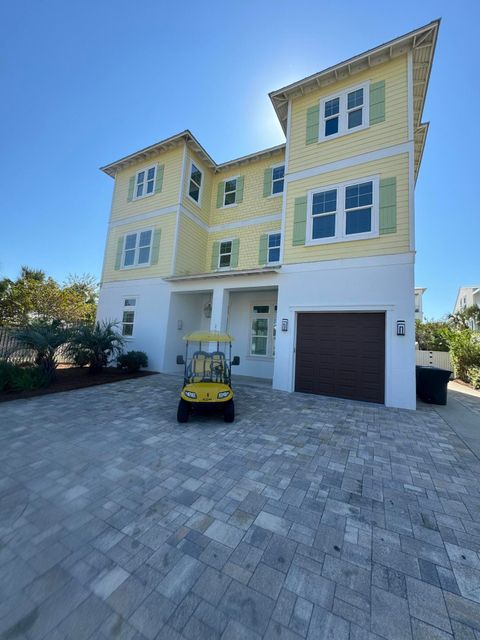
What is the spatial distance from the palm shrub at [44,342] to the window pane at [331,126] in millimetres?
11241

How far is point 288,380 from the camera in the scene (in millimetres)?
8227

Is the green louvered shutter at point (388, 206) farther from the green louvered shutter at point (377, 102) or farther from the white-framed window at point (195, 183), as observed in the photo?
the white-framed window at point (195, 183)

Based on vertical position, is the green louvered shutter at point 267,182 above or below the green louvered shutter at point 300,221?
above

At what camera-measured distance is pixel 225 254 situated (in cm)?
1256

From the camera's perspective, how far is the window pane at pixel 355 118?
8336 millimetres

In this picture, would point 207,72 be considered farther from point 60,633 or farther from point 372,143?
point 60,633

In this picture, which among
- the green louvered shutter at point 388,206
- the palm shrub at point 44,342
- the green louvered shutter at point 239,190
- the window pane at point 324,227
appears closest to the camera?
the green louvered shutter at point 388,206

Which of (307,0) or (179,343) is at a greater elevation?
(307,0)

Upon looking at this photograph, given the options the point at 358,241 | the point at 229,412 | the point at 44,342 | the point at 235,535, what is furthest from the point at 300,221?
the point at 44,342

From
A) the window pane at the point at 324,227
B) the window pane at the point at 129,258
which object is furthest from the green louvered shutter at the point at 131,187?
the window pane at the point at 324,227

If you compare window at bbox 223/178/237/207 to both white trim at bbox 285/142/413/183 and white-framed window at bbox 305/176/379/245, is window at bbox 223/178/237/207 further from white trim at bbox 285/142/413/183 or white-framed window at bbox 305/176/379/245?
white-framed window at bbox 305/176/379/245

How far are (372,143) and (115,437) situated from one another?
34.5ft

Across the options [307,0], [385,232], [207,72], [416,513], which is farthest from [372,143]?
[416,513]

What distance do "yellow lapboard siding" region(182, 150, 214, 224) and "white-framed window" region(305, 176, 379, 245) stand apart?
233 inches
